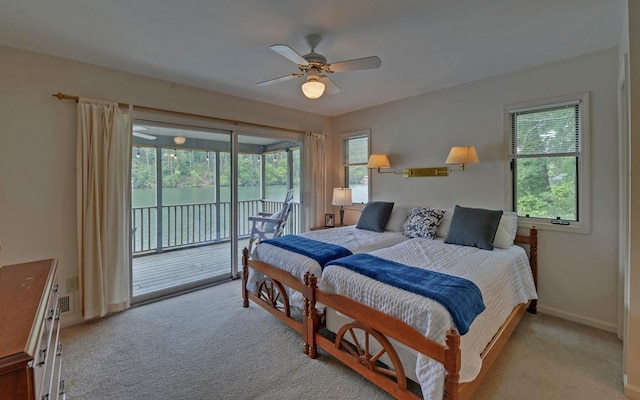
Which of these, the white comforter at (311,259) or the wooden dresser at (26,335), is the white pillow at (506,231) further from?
the wooden dresser at (26,335)

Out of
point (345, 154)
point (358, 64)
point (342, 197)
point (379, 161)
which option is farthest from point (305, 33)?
point (345, 154)

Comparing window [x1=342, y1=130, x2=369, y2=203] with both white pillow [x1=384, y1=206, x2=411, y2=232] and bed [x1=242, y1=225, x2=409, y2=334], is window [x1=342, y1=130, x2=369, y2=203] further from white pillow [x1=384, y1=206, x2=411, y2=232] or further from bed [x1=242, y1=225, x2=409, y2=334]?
bed [x1=242, y1=225, x2=409, y2=334]

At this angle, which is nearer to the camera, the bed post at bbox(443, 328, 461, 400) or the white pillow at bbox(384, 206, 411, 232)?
the bed post at bbox(443, 328, 461, 400)

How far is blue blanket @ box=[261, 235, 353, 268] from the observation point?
2.54m

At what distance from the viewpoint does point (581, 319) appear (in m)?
2.77

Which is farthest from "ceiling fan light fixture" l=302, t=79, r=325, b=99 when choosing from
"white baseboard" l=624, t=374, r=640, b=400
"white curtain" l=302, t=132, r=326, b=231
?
"white baseboard" l=624, t=374, r=640, b=400

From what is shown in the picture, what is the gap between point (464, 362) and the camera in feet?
5.17

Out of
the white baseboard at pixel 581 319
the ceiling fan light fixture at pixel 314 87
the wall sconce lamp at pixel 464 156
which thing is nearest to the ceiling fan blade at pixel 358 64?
the ceiling fan light fixture at pixel 314 87

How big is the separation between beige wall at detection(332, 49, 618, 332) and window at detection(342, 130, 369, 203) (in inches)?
12.0

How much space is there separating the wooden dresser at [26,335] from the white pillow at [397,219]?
130 inches

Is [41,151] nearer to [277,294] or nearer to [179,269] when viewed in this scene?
[179,269]

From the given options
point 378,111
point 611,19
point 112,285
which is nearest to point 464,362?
point 611,19

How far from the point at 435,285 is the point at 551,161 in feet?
7.39

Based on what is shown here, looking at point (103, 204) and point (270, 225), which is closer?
point (103, 204)
